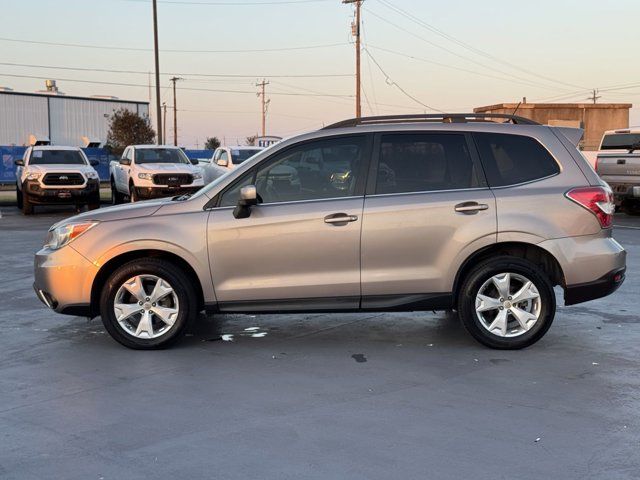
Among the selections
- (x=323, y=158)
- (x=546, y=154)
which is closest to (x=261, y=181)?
(x=323, y=158)

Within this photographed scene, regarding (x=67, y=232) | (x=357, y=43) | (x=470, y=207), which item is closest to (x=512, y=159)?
(x=470, y=207)

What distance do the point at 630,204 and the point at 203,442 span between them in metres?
18.0

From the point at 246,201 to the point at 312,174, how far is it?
2.01ft

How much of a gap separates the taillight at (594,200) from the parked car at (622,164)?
12802 mm

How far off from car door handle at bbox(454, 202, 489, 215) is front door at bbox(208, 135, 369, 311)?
78 centimetres

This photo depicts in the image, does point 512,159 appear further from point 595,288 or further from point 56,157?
point 56,157

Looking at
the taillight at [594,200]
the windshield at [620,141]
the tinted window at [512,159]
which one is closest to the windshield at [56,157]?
the windshield at [620,141]

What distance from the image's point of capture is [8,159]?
4056cm

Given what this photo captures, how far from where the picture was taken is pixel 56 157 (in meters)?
22.3

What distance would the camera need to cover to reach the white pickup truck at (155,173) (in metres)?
22.0

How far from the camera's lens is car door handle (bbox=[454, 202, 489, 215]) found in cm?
614

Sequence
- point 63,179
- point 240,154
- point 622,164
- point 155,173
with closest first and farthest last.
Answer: point 622,164 → point 63,179 → point 155,173 → point 240,154

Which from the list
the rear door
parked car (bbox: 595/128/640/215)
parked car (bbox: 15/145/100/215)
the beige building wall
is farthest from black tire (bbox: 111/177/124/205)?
the beige building wall

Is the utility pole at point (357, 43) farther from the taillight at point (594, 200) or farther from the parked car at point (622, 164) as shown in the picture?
the taillight at point (594, 200)
